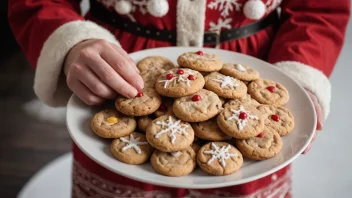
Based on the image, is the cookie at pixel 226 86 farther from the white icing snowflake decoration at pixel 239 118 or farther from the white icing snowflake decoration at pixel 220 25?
the white icing snowflake decoration at pixel 220 25

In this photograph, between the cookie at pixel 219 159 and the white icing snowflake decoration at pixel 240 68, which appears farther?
the white icing snowflake decoration at pixel 240 68

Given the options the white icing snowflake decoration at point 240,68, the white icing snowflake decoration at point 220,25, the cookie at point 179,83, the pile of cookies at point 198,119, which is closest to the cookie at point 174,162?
the pile of cookies at point 198,119

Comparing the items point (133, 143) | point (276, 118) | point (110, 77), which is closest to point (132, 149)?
point (133, 143)

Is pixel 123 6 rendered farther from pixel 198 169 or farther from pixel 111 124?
pixel 198 169

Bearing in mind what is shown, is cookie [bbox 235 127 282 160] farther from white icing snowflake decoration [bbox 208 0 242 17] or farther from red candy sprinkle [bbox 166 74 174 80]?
white icing snowflake decoration [bbox 208 0 242 17]

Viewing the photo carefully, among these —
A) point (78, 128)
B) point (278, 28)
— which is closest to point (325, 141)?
point (278, 28)

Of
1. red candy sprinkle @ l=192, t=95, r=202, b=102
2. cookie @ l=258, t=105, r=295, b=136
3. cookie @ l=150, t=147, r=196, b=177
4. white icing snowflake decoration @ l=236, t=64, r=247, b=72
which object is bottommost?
cookie @ l=150, t=147, r=196, b=177

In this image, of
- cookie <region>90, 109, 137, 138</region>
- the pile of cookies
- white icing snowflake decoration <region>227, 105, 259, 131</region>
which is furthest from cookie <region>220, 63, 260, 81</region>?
cookie <region>90, 109, 137, 138</region>

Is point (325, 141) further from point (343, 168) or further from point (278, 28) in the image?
point (278, 28)
